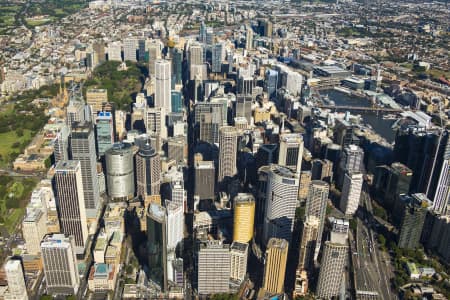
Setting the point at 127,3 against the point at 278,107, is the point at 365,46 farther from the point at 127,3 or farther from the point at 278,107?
the point at 127,3

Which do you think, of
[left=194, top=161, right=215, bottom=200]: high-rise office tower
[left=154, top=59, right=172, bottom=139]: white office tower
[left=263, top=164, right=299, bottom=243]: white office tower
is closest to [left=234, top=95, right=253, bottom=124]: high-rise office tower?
[left=154, top=59, right=172, bottom=139]: white office tower

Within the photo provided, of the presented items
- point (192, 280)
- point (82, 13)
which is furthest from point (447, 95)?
point (82, 13)

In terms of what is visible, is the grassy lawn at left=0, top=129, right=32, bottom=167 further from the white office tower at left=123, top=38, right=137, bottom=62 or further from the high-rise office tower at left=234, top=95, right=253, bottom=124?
the white office tower at left=123, top=38, right=137, bottom=62

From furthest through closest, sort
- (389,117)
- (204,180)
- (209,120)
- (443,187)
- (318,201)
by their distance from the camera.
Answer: (389,117), (209,120), (443,187), (204,180), (318,201)

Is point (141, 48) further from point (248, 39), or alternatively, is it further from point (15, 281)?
point (15, 281)

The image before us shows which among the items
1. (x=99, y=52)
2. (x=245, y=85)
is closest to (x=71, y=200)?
(x=245, y=85)

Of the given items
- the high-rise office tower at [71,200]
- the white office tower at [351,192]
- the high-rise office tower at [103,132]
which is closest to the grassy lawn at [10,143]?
the high-rise office tower at [103,132]
